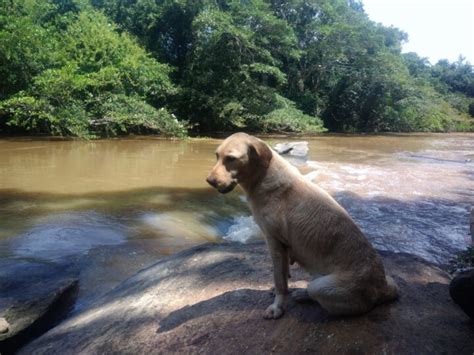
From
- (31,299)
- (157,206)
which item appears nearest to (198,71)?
(157,206)

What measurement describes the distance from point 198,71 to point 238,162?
30478mm

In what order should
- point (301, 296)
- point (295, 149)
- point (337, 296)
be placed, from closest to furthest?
point (337, 296) < point (301, 296) < point (295, 149)

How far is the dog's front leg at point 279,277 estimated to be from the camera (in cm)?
Result: 329

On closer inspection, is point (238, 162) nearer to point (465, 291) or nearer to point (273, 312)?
point (273, 312)

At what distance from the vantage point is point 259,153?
3.28 metres

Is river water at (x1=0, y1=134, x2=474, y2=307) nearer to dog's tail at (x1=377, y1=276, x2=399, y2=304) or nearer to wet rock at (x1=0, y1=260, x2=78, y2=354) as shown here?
wet rock at (x1=0, y1=260, x2=78, y2=354)

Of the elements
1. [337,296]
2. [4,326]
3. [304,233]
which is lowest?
[4,326]

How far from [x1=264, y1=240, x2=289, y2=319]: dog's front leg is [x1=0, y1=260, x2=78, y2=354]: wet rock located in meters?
2.80

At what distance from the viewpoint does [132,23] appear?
1426 inches

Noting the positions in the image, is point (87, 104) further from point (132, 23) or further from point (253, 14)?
point (132, 23)

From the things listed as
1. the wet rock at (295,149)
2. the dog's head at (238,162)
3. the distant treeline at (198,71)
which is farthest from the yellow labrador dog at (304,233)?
the distant treeline at (198,71)

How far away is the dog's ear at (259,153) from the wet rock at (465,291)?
175 centimetres

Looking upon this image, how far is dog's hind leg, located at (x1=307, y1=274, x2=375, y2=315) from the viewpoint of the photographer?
3.01m

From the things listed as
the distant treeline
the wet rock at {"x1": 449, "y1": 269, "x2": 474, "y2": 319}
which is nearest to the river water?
the wet rock at {"x1": 449, "y1": 269, "x2": 474, "y2": 319}
